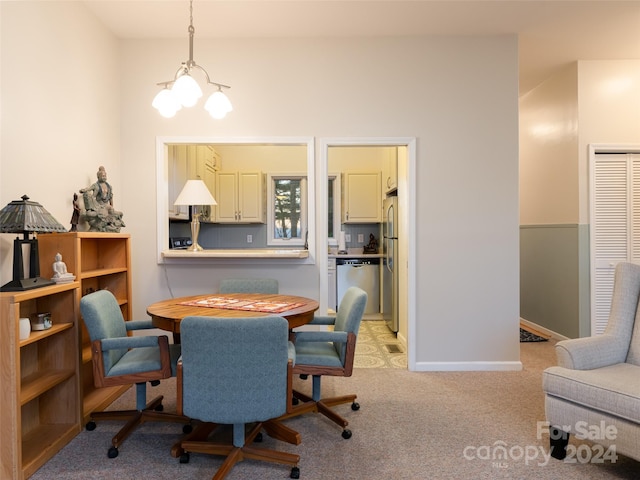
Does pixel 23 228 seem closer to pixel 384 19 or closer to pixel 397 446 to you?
pixel 397 446

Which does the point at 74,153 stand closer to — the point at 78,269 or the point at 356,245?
the point at 78,269

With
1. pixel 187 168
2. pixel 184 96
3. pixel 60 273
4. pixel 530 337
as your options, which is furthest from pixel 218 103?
pixel 530 337

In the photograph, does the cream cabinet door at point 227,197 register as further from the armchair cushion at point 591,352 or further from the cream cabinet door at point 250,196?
the armchair cushion at point 591,352

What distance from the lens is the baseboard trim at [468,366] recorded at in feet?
11.0

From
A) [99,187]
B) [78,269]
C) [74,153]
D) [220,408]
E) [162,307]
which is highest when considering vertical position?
[74,153]

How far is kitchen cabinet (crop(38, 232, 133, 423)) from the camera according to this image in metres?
2.35

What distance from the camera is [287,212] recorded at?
5906 mm

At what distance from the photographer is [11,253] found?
2.16 m

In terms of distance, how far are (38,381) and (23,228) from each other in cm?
87

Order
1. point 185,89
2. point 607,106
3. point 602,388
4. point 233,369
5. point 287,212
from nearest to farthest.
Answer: point 233,369 < point 602,388 < point 185,89 < point 607,106 < point 287,212

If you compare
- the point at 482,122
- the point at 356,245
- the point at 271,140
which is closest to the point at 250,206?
the point at 356,245

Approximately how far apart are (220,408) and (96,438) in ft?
3.72

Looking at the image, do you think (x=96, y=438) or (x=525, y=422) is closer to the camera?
(x=96, y=438)

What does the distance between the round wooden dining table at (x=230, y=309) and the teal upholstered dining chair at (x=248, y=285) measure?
0.36m
